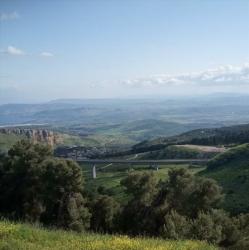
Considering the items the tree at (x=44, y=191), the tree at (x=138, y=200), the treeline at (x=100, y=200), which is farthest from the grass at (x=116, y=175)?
the tree at (x=138, y=200)

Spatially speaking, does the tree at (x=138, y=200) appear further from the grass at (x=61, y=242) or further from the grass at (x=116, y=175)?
the grass at (x=116, y=175)

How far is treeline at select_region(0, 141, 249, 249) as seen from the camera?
2217 inches

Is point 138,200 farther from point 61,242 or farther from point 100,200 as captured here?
point 61,242

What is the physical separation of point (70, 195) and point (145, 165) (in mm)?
129910

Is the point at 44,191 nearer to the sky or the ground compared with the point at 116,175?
nearer to the sky

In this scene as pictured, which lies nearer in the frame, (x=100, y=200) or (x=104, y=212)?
(x=104, y=212)

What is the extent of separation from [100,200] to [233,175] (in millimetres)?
87350

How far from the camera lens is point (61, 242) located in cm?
1894

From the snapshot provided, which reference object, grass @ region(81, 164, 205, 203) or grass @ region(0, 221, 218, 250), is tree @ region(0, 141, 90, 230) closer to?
grass @ region(0, 221, 218, 250)

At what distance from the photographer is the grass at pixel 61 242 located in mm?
17625

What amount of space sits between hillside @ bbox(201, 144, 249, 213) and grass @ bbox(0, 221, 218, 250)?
83021 mm

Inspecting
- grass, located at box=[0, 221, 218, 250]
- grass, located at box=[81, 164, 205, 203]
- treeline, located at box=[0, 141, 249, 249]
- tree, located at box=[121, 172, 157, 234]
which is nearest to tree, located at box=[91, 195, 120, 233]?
treeline, located at box=[0, 141, 249, 249]

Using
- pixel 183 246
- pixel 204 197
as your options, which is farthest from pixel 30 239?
pixel 204 197

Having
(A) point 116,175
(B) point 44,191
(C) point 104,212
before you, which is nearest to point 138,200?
(C) point 104,212
